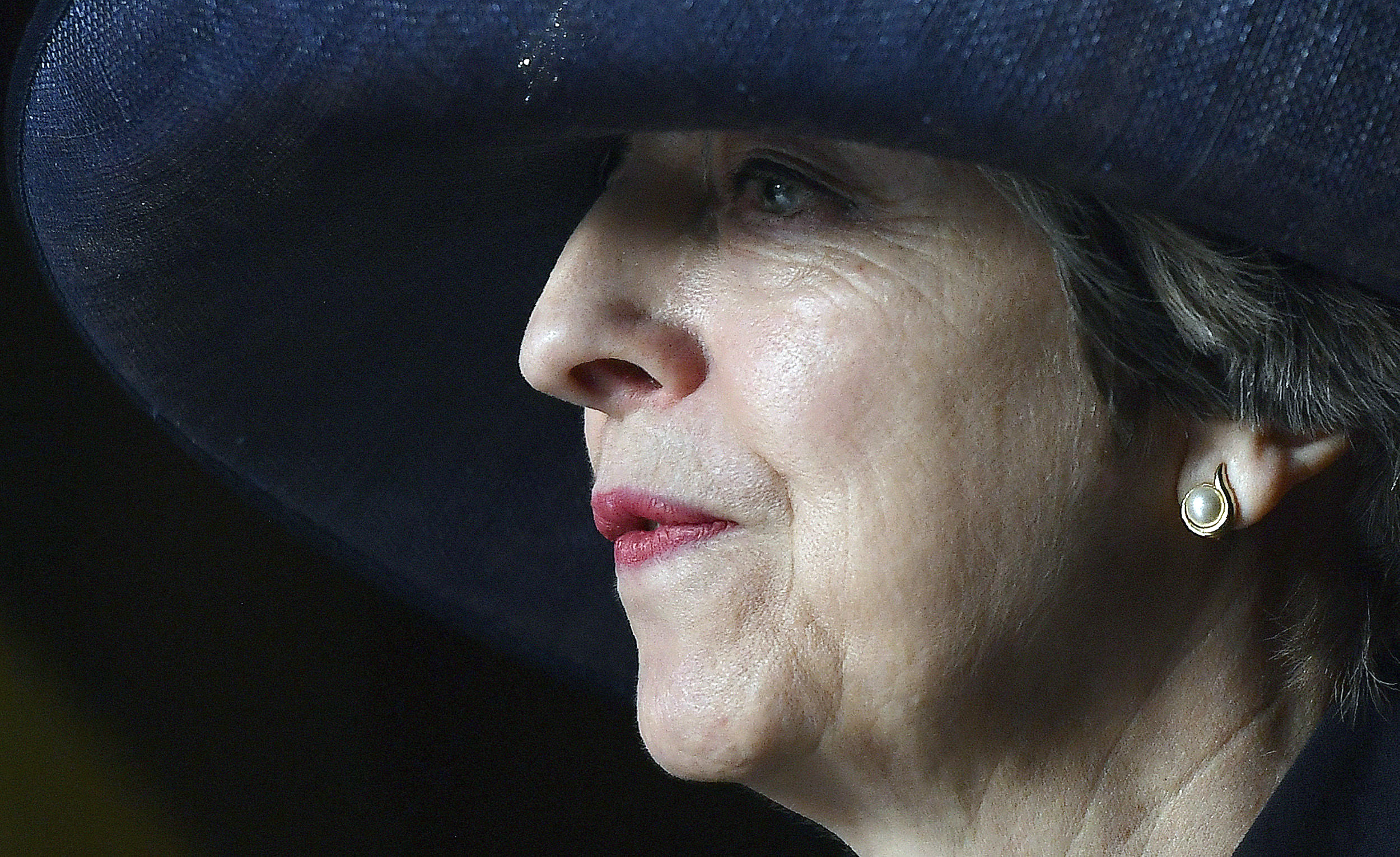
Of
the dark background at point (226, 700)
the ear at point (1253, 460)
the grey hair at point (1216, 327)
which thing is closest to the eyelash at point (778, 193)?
the grey hair at point (1216, 327)

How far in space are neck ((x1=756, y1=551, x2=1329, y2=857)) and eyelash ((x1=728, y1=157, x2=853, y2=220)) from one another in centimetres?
34

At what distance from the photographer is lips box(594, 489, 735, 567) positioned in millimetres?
922

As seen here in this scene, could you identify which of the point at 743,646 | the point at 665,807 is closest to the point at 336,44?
the point at 743,646

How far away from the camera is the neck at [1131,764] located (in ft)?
3.04

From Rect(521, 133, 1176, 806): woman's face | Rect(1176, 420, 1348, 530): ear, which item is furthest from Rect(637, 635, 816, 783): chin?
Rect(1176, 420, 1348, 530): ear

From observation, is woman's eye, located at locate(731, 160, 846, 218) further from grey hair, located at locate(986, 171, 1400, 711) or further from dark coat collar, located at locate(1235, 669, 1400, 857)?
dark coat collar, located at locate(1235, 669, 1400, 857)

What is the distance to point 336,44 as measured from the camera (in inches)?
30.4

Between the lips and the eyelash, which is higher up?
the eyelash

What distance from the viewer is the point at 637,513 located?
0.95 m

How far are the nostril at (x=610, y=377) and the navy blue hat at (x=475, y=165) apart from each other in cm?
15

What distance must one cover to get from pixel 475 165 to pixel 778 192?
0.93ft

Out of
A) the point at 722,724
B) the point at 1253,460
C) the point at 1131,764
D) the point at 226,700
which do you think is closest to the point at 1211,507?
the point at 1253,460

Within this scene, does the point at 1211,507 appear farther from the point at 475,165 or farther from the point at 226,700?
the point at 226,700

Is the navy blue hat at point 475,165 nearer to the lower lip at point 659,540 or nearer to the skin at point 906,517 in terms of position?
the skin at point 906,517
